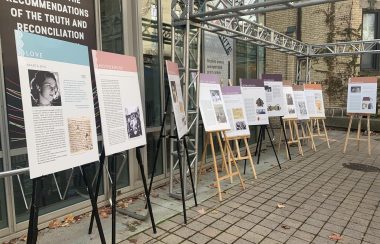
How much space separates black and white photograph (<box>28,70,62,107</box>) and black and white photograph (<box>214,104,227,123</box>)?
299 centimetres

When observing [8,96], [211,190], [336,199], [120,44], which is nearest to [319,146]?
[336,199]

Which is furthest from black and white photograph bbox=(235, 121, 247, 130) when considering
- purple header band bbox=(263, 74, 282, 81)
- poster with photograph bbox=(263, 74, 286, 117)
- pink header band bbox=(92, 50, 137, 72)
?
pink header band bbox=(92, 50, 137, 72)

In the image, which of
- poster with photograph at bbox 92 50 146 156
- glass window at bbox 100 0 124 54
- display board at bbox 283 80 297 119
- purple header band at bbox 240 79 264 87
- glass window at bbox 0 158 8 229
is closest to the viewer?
poster with photograph at bbox 92 50 146 156

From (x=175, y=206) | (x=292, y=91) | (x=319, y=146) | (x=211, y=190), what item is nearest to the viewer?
(x=175, y=206)

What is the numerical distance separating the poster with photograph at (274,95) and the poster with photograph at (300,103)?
102 cm

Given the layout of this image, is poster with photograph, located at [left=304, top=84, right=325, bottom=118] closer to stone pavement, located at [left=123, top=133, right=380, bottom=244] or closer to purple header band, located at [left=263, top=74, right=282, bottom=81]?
purple header band, located at [left=263, top=74, right=282, bottom=81]

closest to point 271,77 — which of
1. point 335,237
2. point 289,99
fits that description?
point 289,99

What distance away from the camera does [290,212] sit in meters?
4.27

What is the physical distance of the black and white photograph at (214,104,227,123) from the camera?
495cm

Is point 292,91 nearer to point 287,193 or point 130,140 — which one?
point 287,193

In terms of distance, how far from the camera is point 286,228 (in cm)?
379

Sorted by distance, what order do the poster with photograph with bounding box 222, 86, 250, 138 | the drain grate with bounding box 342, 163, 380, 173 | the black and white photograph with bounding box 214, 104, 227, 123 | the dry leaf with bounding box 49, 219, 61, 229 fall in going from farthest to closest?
the drain grate with bounding box 342, 163, 380, 173 → the poster with photograph with bounding box 222, 86, 250, 138 → the black and white photograph with bounding box 214, 104, 227, 123 → the dry leaf with bounding box 49, 219, 61, 229

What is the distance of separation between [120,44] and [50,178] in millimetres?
2143

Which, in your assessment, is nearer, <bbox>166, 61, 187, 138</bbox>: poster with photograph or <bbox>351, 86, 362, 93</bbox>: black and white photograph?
<bbox>166, 61, 187, 138</bbox>: poster with photograph
